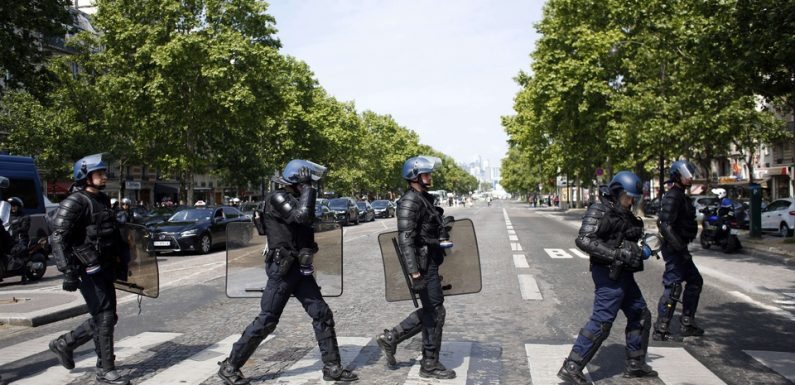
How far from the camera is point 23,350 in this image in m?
6.59

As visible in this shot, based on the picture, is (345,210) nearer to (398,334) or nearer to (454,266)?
(454,266)

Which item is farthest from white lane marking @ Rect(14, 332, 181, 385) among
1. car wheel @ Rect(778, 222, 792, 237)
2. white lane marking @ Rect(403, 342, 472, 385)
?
car wheel @ Rect(778, 222, 792, 237)

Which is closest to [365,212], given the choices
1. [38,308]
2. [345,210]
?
[345,210]

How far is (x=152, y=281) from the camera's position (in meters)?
6.05

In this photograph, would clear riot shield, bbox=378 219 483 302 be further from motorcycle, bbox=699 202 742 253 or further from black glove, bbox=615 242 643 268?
motorcycle, bbox=699 202 742 253

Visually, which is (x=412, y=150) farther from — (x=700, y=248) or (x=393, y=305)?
(x=393, y=305)

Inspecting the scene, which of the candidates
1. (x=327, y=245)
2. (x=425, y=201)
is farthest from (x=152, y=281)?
(x=425, y=201)

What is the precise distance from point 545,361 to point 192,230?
1493cm

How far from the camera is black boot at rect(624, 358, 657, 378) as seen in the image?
5297 mm

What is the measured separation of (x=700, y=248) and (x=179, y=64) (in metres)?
22.5

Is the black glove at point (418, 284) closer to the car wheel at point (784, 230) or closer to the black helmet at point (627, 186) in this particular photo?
the black helmet at point (627, 186)

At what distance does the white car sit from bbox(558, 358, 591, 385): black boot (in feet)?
62.2

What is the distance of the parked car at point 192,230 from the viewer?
18.8m

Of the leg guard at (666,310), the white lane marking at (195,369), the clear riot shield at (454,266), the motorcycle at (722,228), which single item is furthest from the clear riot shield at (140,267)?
the motorcycle at (722,228)
